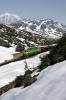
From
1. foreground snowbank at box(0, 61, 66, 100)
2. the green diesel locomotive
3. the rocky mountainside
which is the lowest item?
foreground snowbank at box(0, 61, 66, 100)

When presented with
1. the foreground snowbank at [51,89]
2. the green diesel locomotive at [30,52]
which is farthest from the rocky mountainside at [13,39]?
the foreground snowbank at [51,89]

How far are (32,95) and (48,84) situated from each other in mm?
891

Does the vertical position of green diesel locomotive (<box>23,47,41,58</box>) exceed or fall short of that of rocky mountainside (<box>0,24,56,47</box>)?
it falls short

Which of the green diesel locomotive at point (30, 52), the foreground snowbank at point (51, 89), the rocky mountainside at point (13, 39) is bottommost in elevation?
the foreground snowbank at point (51, 89)

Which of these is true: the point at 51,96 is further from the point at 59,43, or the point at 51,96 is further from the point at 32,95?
the point at 59,43

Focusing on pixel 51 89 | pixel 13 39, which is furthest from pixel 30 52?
pixel 13 39

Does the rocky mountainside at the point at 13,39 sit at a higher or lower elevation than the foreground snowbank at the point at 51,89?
higher

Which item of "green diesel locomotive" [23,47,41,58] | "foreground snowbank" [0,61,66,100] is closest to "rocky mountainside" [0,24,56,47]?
"green diesel locomotive" [23,47,41,58]

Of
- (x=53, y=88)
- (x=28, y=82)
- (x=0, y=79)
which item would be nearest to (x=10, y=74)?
(x=0, y=79)

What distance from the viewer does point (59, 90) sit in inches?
293

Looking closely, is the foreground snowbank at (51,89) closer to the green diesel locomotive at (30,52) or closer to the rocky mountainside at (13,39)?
the green diesel locomotive at (30,52)

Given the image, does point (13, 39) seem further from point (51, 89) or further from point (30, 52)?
point (51, 89)

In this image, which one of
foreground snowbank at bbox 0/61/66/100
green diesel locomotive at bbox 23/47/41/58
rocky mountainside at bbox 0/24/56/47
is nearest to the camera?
foreground snowbank at bbox 0/61/66/100

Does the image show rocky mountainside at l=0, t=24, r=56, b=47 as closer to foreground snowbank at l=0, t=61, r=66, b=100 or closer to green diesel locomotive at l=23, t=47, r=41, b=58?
green diesel locomotive at l=23, t=47, r=41, b=58
